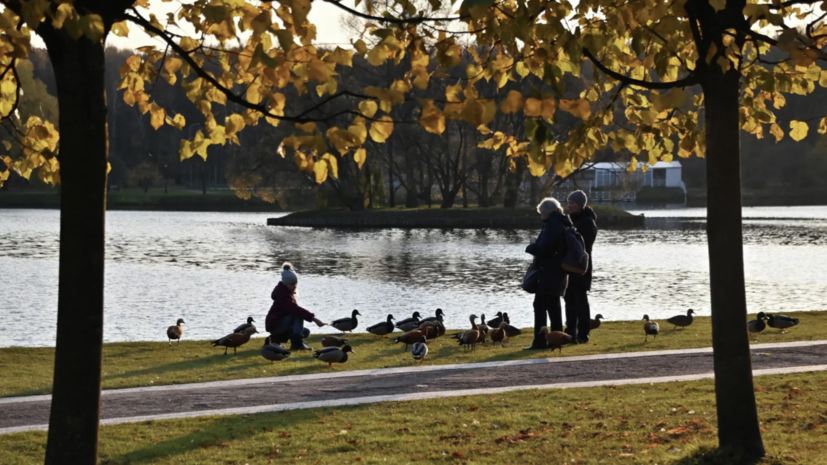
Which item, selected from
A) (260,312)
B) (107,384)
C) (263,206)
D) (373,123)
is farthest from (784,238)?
(263,206)

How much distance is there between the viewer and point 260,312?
24156 mm

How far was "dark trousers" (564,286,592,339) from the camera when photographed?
13.8 m

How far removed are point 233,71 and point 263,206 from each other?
87811mm

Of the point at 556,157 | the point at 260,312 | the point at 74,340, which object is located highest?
the point at 556,157

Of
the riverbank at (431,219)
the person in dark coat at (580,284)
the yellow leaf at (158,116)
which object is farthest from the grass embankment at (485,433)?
the riverbank at (431,219)

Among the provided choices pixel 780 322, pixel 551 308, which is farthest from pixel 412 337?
pixel 780 322

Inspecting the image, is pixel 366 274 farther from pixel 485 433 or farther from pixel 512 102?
pixel 512 102

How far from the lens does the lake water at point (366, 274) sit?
23.5 meters

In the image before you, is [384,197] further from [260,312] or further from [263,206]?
[260,312]

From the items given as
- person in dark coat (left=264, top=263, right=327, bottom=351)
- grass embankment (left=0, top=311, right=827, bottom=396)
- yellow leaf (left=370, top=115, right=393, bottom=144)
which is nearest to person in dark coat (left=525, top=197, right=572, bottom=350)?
grass embankment (left=0, top=311, right=827, bottom=396)

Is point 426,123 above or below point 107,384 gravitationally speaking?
above

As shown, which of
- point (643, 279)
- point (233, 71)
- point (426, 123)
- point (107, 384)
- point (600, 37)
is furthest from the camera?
point (643, 279)

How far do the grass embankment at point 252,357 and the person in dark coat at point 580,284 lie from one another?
30 centimetres

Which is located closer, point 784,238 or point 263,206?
point 784,238
